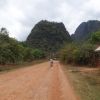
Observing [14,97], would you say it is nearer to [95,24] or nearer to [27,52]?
[27,52]

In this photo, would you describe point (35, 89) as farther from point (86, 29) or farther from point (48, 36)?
point (48, 36)

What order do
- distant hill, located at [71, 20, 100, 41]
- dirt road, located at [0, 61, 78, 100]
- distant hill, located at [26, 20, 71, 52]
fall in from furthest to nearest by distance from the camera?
distant hill, located at [26, 20, 71, 52] < distant hill, located at [71, 20, 100, 41] < dirt road, located at [0, 61, 78, 100]

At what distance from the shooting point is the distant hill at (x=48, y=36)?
180 metres

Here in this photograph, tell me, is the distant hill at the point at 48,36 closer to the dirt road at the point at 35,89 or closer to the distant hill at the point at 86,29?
the distant hill at the point at 86,29

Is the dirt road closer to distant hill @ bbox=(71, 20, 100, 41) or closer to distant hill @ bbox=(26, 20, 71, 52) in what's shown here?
distant hill @ bbox=(71, 20, 100, 41)

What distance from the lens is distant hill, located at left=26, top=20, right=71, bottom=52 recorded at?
17950cm

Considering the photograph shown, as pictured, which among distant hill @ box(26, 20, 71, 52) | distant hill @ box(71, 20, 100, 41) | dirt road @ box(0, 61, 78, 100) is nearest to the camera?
dirt road @ box(0, 61, 78, 100)

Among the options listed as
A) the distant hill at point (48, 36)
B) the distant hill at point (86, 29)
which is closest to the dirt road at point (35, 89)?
the distant hill at point (86, 29)

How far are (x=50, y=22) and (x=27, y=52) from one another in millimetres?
78104

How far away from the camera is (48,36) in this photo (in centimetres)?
18150

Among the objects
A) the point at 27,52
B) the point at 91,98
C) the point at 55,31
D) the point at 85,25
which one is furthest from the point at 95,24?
the point at 91,98

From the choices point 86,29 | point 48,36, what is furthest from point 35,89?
point 48,36

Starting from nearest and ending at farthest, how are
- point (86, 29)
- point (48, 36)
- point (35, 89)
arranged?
point (35, 89) < point (86, 29) < point (48, 36)

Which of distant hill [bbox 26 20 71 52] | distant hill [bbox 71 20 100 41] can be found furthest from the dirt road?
distant hill [bbox 26 20 71 52]
